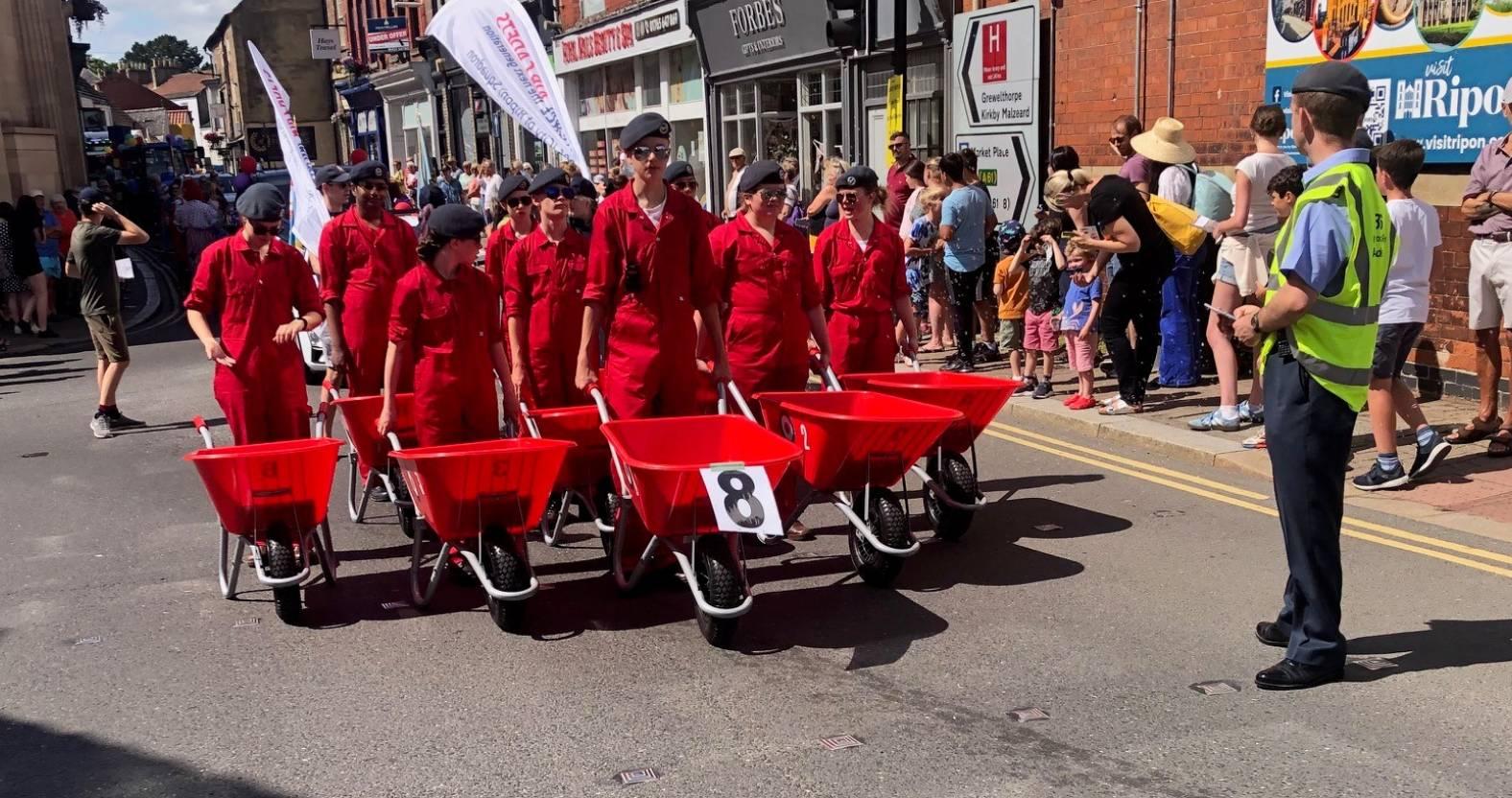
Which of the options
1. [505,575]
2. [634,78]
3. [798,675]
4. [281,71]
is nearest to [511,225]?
[505,575]

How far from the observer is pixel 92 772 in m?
4.29

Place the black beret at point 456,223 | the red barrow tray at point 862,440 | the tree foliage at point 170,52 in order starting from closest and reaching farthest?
the red barrow tray at point 862,440
the black beret at point 456,223
the tree foliage at point 170,52

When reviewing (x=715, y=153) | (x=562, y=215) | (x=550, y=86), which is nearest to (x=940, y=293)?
(x=550, y=86)

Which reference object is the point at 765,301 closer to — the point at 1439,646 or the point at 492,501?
the point at 492,501

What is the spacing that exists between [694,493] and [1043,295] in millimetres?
5859

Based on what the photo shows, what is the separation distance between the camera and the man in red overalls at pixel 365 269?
26.0ft

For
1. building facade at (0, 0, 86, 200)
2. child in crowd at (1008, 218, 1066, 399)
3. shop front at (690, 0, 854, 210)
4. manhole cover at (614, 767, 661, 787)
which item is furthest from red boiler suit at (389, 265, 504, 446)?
building facade at (0, 0, 86, 200)

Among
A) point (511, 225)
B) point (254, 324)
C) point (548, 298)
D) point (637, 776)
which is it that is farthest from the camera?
point (511, 225)

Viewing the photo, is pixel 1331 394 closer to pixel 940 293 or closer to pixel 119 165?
pixel 940 293

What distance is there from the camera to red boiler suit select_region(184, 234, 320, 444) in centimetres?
650

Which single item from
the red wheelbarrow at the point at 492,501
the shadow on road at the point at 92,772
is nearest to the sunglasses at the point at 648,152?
the red wheelbarrow at the point at 492,501

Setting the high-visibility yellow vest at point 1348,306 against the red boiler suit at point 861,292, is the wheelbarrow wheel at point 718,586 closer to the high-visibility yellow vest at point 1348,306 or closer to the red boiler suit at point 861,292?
the high-visibility yellow vest at point 1348,306

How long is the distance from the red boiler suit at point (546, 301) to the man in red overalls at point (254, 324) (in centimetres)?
117

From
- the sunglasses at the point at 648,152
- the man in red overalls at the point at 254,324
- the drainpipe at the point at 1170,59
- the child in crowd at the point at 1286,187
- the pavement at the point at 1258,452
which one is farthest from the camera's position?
the drainpipe at the point at 1170,59
